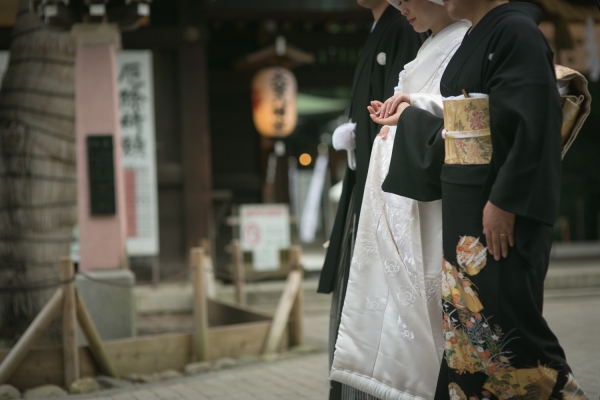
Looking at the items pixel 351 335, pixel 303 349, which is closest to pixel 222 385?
pixel 303 349

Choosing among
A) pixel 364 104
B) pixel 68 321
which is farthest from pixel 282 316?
pixel 364 104

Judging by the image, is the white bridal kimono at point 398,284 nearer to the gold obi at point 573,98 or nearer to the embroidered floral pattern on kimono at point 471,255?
the embroidered floral pattern on kimono at point 471,255

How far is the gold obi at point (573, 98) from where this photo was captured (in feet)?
8.05


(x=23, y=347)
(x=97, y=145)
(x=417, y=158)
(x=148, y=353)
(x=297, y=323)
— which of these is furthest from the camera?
(x=97, y=145)

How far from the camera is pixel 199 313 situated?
5875mm

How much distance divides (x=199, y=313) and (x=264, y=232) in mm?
4949

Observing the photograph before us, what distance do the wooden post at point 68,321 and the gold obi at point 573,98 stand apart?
158 inches

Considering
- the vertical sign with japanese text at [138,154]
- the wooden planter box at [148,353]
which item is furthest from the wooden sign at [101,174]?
the vertical sign with japanese text at [138,154]

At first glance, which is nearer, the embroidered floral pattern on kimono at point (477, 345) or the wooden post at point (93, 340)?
the embroidered floral pattern on kimono at point (477, 345)

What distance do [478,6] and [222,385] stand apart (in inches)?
144

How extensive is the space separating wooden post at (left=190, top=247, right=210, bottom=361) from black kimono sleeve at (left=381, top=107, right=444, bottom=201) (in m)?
3.47

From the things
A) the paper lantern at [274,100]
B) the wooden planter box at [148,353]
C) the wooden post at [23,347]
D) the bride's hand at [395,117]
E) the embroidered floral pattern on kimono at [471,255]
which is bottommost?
the wooden planter box at [148,353]

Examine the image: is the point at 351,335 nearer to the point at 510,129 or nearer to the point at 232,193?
the point at 510,129

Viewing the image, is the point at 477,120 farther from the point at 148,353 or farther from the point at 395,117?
the point at 148,353
